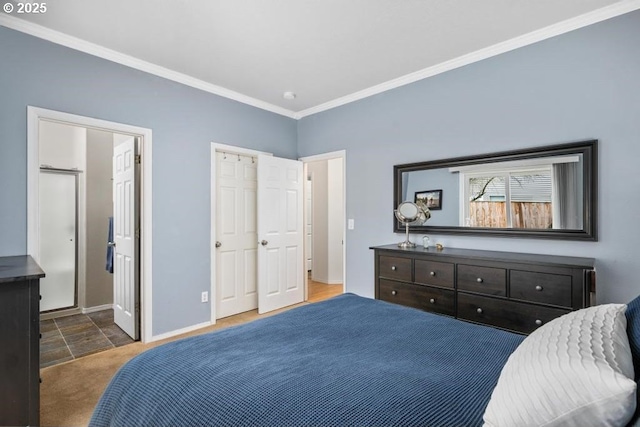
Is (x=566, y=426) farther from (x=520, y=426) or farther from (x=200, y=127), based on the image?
(x=200, y=127)

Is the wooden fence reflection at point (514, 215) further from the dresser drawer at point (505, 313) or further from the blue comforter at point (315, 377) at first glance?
the blue comforter at point (315, 377)

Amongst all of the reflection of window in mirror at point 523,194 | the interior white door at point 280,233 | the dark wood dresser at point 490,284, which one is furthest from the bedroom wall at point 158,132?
the reflection of window in mirror at point 523,194

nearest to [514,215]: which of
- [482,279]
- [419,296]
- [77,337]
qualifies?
[482,279]

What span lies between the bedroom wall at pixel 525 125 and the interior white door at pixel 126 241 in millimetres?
2342

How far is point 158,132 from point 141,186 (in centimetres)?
56

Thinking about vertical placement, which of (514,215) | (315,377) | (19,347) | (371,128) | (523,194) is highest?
(371,128)

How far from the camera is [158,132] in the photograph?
10.5 feet

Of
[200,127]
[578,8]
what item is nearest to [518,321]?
[578,8]

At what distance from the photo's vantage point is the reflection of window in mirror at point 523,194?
2445mm

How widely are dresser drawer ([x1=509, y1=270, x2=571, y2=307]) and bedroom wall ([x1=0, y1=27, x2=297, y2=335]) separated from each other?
296 cm

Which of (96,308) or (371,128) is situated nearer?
(371,128)

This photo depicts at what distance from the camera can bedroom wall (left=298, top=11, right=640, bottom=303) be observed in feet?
7.32

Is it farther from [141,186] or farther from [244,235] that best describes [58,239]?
[244,235]

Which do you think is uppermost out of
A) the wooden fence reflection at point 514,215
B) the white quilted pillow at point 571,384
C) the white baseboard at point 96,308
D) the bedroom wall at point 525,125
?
the bedroom wall at point 525,125
